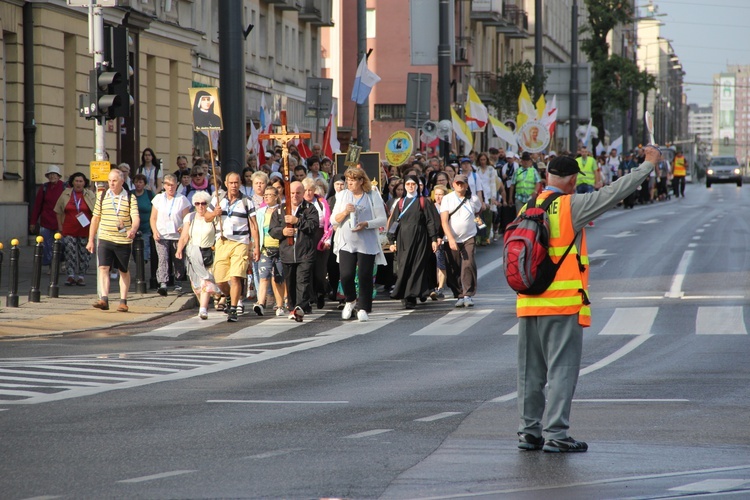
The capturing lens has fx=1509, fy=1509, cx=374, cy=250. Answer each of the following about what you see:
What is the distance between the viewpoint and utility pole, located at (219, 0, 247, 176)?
22.8m

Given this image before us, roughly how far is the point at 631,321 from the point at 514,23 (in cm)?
6314

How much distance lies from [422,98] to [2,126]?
9547 mm

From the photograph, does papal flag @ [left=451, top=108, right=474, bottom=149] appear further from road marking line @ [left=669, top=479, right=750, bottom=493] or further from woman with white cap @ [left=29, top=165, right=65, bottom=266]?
road marking line @ [left=669, top=479, right=750, bottom=493]

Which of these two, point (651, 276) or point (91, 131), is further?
point (91, 131)

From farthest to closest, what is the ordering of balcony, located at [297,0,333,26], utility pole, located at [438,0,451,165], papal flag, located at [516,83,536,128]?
balcony, located at [297,0,333,26] < papal flag, located at [516,83,536,128] < utility pole, located at [438,0,451,165]

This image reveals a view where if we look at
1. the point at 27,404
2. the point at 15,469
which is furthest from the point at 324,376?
the point at 15,469

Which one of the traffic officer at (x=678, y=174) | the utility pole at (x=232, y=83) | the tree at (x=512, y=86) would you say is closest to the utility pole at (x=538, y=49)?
the tree at (x=512, y=86)

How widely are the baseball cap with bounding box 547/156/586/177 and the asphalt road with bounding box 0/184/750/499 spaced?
1581 mm

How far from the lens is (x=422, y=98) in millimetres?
33250

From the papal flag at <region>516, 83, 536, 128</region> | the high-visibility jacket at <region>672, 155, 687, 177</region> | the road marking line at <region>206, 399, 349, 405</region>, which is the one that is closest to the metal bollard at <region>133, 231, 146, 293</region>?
the road marking line at <region>206, 399, 349, 405</region>

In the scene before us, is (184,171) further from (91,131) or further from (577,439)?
(577,439)

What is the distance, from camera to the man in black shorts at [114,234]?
18547mm

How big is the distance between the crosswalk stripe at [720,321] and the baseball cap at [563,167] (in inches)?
293

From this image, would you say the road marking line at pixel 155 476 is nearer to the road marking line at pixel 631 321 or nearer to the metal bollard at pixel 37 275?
the road marking line at pixel 631 321
